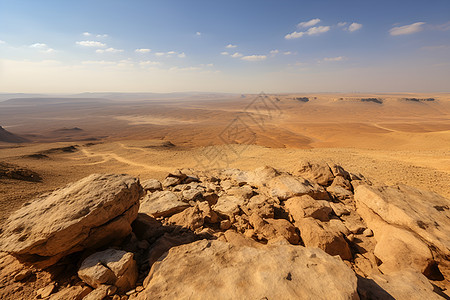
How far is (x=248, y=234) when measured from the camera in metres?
4.22

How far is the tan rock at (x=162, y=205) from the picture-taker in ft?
16.6

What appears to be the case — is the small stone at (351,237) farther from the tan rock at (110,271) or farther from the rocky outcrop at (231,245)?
the tan rock at (110,271)

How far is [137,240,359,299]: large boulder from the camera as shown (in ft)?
7.54

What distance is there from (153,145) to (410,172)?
21.1 m

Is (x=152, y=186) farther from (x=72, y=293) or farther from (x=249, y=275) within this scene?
(x=249, y=275)

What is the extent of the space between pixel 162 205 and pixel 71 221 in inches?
95.0

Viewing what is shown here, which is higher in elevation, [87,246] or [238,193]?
[87,246]

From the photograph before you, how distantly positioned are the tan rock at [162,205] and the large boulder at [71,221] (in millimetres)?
1182

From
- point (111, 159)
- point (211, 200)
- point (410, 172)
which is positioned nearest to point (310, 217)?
point (211, 200)

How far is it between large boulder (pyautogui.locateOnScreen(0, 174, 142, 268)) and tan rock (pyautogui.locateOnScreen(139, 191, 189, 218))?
1.18m

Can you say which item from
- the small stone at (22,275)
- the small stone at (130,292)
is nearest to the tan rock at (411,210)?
the small stone at (130,292)

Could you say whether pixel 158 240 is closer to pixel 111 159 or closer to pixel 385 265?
pixel 385 265

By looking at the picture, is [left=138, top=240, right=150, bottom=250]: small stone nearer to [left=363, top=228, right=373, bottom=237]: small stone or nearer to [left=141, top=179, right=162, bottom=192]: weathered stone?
[left=141, top=179, right=162, bottom=192]: weathered stone

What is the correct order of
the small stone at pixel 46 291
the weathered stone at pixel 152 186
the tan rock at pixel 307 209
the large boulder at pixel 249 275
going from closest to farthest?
the large boulder at pixel 249 275, the small stone at pixel 46 291, the tan rock at pixel 307 209, the weathered stone at pixel 152 186
